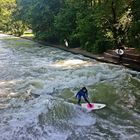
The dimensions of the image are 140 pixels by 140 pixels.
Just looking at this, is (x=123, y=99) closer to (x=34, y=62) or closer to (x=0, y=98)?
(x=0, y=98)

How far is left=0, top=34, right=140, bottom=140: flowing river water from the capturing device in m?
12.1

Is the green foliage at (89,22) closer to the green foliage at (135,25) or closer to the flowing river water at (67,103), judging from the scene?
the green foliage at (135,25)

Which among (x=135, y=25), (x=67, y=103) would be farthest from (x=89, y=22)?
(x=67, y=103)

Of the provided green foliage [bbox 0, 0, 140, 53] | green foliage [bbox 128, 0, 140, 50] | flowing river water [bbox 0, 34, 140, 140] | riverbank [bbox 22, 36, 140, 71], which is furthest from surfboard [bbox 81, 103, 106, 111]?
green foliage [bbox 0, 0, 140, 53]

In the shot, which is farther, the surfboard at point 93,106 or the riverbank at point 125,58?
the riverbank at point 125,58

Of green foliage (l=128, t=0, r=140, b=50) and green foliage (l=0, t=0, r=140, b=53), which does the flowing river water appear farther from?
green foliage (l=0, t=0, r=140, b=53)

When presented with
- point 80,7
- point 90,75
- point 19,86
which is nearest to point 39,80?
point 19,86

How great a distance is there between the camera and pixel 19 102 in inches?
624

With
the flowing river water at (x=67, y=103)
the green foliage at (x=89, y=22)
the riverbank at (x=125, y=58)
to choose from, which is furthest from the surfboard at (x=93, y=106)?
the green foliage at (x=89, y=22)

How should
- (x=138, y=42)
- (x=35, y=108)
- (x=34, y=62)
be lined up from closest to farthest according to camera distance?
1. (x=35, y=108)
2. (x=138, y=42)
3. (x=34, y=62)

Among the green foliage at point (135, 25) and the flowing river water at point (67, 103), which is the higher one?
the green foliage at point (135, 25)

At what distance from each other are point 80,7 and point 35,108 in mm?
22631

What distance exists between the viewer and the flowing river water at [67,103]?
12.1 metres

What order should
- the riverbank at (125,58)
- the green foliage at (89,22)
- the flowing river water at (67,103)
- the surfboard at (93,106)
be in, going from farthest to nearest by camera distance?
the green foliage at (89,22) < the riverbank at (125,58) < the surfboard at (93,106) < the flowing river water at (67,103)
